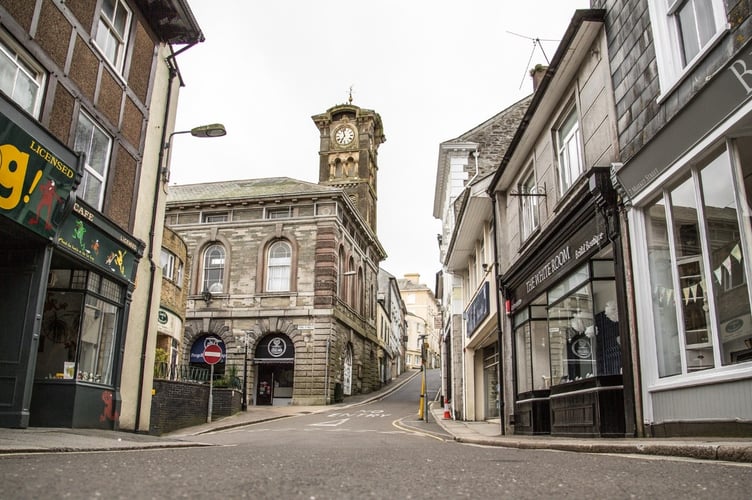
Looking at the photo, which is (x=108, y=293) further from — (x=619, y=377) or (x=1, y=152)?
(x=619, y=377)

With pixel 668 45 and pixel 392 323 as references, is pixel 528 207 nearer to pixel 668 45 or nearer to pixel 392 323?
pixel 668 45

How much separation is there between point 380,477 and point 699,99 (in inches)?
199

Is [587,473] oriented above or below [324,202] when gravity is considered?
below

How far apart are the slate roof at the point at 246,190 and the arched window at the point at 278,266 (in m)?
3.27

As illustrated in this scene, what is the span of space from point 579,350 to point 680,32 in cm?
536

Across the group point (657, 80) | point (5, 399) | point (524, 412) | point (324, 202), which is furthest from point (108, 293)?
point (324, 202)

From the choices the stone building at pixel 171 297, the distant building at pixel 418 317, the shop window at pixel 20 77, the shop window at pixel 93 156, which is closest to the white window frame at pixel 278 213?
the stone building at pixel 171 297

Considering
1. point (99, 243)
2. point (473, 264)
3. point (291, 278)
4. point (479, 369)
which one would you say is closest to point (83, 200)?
point (99, 243)

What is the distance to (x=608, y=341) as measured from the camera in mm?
9250

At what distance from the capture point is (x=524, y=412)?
43.1 feet

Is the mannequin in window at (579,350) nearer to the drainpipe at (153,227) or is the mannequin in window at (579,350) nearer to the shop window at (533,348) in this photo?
the shop window at (533,348)

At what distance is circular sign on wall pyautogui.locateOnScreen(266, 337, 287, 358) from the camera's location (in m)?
36.9

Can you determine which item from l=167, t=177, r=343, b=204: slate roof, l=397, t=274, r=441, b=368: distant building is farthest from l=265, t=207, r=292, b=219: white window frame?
l=397, t=274, r=441, b=368: distant building

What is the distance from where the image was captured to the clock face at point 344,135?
5816 centimetres
